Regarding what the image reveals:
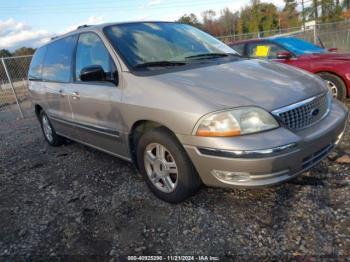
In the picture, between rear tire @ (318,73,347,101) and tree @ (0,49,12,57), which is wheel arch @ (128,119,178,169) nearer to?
rear tire @ (318,73,347,101)

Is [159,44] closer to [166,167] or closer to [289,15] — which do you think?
[166,167]

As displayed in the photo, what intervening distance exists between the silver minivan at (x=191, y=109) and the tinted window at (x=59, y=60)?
11 cm

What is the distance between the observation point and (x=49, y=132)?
578 cm

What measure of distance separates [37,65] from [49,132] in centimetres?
122

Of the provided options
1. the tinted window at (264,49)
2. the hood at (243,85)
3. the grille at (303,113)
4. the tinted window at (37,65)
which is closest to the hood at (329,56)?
the tinted window at (264,49)

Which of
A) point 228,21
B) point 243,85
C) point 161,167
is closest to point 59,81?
point 161,167

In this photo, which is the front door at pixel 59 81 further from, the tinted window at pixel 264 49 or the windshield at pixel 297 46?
the windshield at pixel 297 46

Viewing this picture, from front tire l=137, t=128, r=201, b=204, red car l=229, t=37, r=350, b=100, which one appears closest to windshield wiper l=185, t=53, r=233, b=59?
front tire l=137, t=128, r=201, b=204

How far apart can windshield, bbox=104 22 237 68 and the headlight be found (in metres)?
1.07

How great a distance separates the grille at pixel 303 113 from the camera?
256 centimetres

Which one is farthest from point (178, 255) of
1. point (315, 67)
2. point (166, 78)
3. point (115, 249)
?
point (315, 67)

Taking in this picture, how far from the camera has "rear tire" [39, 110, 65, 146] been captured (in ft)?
18.3

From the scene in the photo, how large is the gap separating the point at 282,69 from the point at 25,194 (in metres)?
3.37

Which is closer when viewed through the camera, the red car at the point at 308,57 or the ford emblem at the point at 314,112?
the ford emblem at the point at 314,112
